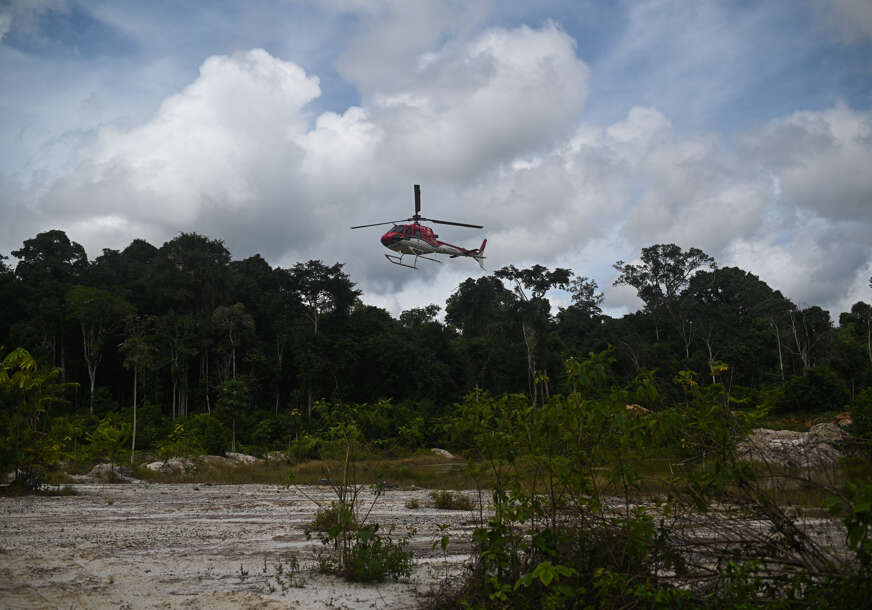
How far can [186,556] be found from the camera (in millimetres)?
7934

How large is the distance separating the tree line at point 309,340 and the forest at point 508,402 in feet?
0.68

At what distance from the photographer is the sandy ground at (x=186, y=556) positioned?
5.81 m

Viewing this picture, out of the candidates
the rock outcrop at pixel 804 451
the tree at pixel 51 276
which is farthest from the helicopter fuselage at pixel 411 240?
the tree at pixel 51 276

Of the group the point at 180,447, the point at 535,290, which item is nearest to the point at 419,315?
the point at 535,290

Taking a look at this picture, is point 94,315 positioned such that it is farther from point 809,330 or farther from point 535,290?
point 809,330

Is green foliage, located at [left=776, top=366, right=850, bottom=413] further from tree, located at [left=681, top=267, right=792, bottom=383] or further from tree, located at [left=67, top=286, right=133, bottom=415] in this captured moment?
tree, located at [left=67, top=286, right=133, bottom=415]

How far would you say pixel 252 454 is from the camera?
109ft

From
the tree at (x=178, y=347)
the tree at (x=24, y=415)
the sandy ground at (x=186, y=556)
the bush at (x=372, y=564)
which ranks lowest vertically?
the sandy ground at (x=186, y=556)

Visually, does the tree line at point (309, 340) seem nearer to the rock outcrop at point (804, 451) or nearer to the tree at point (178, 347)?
the tree at point (178, 347)

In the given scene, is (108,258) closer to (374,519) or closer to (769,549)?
(374,519)

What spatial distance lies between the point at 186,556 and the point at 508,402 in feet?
18.1

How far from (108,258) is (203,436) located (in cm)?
3172

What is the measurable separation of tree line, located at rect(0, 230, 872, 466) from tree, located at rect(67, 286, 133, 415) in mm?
97

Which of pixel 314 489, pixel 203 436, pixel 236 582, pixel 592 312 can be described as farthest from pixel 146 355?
pixel 592 312
